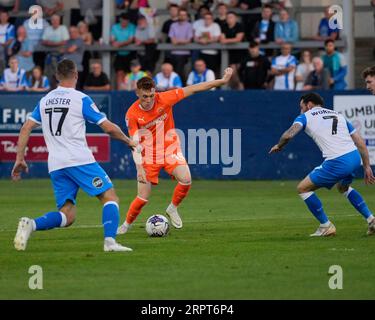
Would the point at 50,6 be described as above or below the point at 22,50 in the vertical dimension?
above

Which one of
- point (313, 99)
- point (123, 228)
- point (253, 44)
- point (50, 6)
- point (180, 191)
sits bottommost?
point (123, 228)

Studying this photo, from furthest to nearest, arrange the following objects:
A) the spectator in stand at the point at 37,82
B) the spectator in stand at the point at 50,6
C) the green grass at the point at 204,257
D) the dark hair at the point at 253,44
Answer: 1. the spectator in stand at the point at 50,6
2. the spectator in stand at the point at 37,82
3. the dark hair at the point at 253,44
4. the green grass at the point at 204,257

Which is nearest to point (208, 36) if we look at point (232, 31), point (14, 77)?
point (232, 31)

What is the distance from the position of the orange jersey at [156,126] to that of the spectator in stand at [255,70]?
10.7 metres

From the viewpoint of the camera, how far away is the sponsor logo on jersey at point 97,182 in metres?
12.3

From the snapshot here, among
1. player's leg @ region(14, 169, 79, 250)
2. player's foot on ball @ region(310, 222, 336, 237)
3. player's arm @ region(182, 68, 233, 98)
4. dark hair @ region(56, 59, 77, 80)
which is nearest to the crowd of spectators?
player's arm @ region(182, 68, 233, 98)

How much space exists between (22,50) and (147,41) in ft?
10.7

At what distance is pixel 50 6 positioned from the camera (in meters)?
29.2

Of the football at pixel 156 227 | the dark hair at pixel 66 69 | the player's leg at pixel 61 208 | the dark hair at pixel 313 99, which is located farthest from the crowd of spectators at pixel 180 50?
the dark hair at pixel 66 69

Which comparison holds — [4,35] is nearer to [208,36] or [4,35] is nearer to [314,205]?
[208,36]

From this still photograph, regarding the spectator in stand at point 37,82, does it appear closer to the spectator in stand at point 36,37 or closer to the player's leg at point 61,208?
the spectator in stand at point 36,37

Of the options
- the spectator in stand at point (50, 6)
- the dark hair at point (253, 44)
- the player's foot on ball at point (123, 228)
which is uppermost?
the spectator in stand at point (50, 6)

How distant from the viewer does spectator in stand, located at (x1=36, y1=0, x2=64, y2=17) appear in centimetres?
2920
